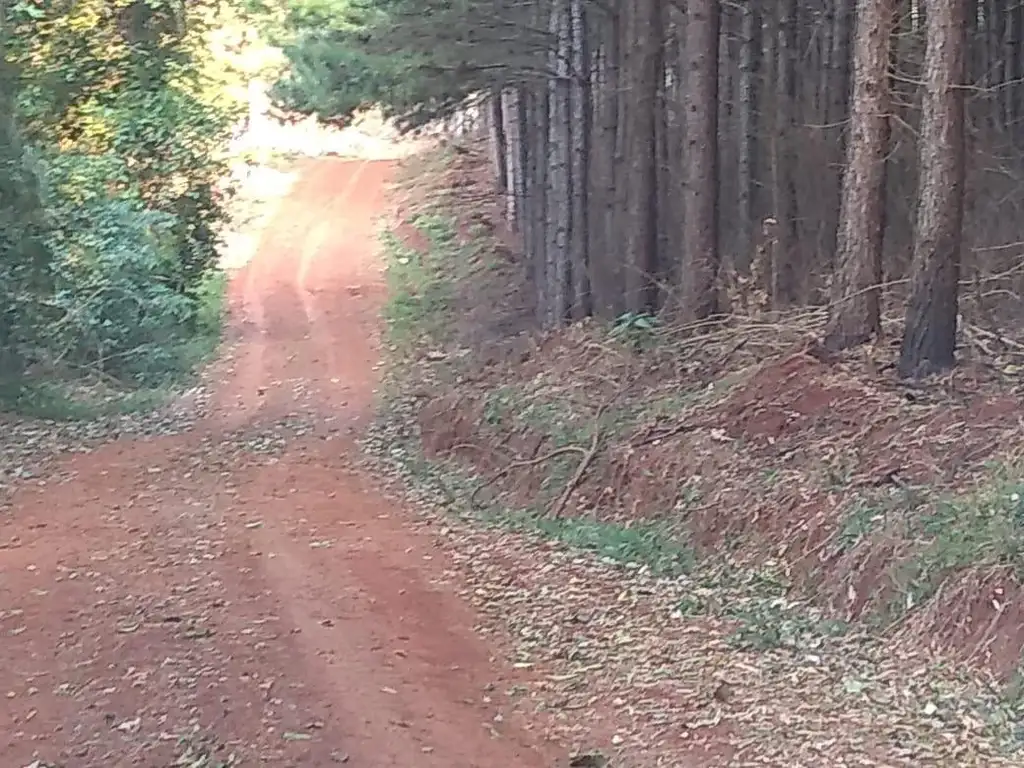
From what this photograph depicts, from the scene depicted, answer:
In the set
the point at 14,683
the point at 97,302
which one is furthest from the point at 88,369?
the point at 14,683

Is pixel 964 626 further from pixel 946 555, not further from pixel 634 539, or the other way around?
pixel 634 539

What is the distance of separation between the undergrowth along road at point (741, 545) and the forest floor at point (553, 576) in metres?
0.03

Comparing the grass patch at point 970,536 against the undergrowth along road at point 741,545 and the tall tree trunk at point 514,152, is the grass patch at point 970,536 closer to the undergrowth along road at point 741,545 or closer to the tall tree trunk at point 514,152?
the undergrowth along road at point 741,545

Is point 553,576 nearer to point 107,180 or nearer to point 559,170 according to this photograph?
point 559,170

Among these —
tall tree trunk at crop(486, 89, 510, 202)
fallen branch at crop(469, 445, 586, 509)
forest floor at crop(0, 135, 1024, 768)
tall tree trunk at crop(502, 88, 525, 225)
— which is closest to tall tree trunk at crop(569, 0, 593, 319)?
forest floor at crop(0, 135, 1024, 768)

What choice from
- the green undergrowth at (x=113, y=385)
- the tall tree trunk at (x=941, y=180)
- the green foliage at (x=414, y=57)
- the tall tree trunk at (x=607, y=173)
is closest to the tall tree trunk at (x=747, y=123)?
the tall tree trunk at (x=607, y=173)

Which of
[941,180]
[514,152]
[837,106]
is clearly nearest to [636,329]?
[837,106]

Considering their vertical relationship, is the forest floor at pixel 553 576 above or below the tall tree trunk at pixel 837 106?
below

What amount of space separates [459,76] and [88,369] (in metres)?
7.25

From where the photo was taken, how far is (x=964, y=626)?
7352 millimetres

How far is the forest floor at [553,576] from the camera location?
666 cm

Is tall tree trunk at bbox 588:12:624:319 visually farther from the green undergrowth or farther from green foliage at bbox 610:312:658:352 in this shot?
the green undergrowth

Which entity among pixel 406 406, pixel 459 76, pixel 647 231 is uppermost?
pixel 459 76

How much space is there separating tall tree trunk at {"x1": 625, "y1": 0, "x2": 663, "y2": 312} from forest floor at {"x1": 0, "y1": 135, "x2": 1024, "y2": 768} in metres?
0.96
